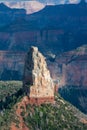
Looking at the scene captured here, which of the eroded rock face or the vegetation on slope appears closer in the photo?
the vegetation on slope

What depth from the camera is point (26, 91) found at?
67312 millimetres

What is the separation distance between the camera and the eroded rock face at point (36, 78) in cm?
6694

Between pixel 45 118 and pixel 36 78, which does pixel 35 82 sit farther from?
pixel 45 118

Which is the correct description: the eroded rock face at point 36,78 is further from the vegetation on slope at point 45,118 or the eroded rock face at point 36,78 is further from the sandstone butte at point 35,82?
the vegetation on slope at point 45,118

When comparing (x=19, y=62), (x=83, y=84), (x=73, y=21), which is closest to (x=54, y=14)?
(x=73, y=21)

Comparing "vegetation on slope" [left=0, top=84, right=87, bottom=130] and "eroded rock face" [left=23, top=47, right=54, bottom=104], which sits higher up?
"eroded rock face" [left=23, top=47, right=54, bottom=104]

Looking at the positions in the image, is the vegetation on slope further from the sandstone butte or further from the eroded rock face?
the eroded rock face

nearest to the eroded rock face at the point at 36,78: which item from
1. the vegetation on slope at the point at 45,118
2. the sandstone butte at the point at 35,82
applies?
the sandstone butte at the point at 35,82

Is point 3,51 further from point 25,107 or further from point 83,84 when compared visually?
point 25,107

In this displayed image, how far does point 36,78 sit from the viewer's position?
220 feet

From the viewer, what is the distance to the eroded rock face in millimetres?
66938

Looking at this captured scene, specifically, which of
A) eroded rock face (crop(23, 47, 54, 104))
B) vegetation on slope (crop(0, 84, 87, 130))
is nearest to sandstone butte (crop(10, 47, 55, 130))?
eroded rock face (crop(23, 47, 54, 104))

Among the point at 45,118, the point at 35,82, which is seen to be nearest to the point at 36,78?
the point at 35,82

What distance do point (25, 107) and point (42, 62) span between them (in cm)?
312
